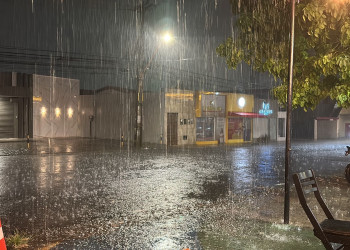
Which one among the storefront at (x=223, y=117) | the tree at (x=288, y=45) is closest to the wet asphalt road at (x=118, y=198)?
the tree at (x=288, y=45)

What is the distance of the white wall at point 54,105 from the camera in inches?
1388

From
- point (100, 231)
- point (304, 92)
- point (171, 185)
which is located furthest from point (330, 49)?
point (100, 231)

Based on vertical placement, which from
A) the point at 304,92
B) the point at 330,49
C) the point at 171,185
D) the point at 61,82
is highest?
the point at 61,82

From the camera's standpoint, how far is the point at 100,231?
20.2 feet

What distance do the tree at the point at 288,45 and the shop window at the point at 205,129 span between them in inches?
878

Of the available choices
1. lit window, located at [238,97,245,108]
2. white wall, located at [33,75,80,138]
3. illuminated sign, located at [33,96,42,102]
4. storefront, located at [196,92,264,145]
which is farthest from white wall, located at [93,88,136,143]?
lit window, located at [238,97,245,108]

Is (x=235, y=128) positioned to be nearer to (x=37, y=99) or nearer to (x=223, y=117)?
(x=223, y=117)

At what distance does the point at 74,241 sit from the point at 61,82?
3432 centimetres

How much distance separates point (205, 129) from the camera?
3278cm

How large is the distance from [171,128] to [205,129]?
3.74 meters

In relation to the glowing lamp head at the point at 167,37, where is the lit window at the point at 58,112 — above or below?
below

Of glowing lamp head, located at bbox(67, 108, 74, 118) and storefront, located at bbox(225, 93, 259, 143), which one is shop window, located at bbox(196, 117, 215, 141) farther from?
glowing lamp head, located at bbox(67, 108, 74, 118)

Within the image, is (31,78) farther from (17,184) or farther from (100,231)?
(100,231)

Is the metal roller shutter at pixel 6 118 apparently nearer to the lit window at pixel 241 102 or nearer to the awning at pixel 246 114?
the awning at pixel 246 114
